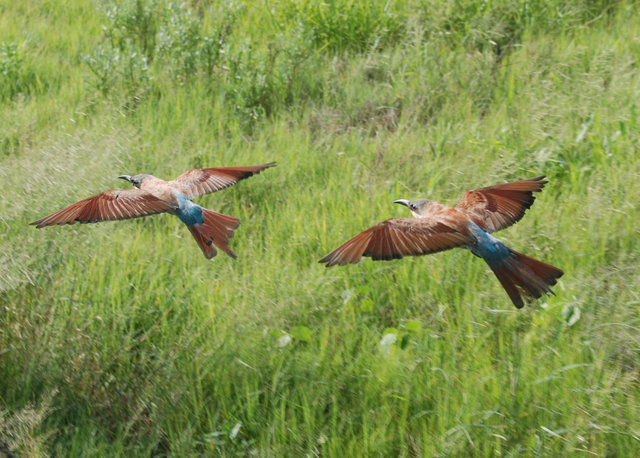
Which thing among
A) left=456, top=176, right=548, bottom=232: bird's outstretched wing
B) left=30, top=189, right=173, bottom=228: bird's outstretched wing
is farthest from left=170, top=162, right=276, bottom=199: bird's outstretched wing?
left=456, top=176, right=548, bottom=232: bird's outstretched wing

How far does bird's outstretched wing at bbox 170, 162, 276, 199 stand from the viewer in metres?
3.42

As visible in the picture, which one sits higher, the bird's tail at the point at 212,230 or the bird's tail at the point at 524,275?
the bird's tail at the point at 524,275

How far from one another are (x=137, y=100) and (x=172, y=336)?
263cm

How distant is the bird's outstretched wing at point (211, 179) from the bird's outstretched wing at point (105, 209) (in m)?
0.32

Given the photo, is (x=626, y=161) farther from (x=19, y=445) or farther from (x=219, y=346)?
(x=19, y=445)

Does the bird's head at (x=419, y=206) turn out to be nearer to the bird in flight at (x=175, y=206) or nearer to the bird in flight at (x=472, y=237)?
the bird in flight at (x=472, y=237)

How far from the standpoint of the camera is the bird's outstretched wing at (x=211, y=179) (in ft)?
11.2

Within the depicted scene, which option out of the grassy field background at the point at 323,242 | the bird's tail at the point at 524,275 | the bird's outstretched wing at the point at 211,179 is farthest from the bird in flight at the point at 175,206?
the bird's tail at the point at 524,275

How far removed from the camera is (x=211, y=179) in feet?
11.5

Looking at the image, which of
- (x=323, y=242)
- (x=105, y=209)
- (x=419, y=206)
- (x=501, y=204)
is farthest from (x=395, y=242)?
(x=323, y=242)

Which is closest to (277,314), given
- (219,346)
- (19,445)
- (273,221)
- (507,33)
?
(219,346)

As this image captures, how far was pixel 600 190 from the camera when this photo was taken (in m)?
4.11

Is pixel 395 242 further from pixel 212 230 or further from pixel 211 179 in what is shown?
pixel 211 179

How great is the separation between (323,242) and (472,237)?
47.5 inches
